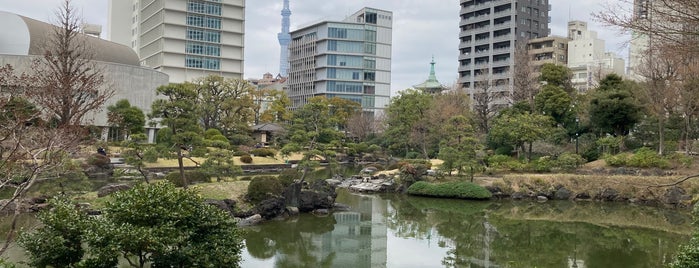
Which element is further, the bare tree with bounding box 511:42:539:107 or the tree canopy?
the bare tree with bounding box 511:42:539:107

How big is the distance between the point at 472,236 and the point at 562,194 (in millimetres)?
10369

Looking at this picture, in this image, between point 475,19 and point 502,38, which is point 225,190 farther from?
point 475,19

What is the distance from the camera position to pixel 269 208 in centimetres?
1756

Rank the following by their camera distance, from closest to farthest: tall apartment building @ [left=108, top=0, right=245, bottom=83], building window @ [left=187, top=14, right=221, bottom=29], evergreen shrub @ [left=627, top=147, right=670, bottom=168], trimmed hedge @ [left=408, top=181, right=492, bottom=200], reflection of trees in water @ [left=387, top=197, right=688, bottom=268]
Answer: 1. reflection of trees in water @ [left=387, top=197, right=688, bottom=268]
2. trimmed hedge @ [left=408, top=181, right=492, bottom=200]
3. evergreen shrub @ [left=627, top=147, right=670, bottom=168]
4. tall apartment building @ [left=108, top=0, right=245, bottom=83]
5. building window @ [left=187, top=14, right=221, bottom=29]

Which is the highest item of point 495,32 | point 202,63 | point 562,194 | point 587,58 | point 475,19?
point 475,19

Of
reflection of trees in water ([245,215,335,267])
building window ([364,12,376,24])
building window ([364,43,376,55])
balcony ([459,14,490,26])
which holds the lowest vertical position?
reflection of trees in water ([245,215,335,267])

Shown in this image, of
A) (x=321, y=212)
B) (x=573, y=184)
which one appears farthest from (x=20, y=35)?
(x=573, y=184)

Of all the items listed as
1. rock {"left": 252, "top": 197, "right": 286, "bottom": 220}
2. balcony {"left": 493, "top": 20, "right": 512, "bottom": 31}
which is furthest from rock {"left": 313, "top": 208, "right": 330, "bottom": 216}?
balcony {"left": 493, "top": 20, "right": 512, "bottom": 31}

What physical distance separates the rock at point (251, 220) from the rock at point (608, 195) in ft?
53.0

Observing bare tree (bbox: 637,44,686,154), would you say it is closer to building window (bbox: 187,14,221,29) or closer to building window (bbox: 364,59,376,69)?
building window (bbox: 364,59,376,69)

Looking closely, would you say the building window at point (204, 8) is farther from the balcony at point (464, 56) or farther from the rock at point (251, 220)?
the rock at point (251, 220)

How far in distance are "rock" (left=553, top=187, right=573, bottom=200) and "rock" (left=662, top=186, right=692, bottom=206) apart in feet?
12.8

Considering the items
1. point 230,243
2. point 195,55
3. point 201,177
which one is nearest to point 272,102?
point 195,55

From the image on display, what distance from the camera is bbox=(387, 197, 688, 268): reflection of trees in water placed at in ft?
43.9
